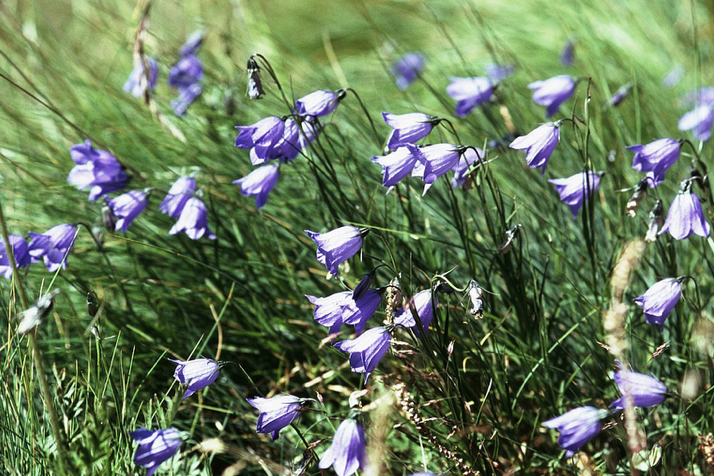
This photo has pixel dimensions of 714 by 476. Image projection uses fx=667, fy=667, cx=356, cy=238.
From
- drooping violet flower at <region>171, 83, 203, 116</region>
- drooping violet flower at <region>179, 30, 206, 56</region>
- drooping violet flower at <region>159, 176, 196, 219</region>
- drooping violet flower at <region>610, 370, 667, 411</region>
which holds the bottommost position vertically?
drooping violet flower at <region>610, 370, 667, 411</region>

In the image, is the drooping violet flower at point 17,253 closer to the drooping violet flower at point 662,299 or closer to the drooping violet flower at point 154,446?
the drooping violet flower at point 154,446

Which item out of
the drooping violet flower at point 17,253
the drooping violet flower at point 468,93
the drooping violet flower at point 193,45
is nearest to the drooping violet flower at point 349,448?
the drooping violet flower at point 17,253

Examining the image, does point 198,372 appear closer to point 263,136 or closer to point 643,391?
point 263,136

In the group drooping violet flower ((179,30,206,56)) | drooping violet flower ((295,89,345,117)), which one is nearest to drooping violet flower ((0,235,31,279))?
drooping violet flower ((295,89,345,117))

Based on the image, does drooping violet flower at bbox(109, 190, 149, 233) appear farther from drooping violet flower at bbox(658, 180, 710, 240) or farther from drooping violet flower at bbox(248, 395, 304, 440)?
drooping violet flower at bbox(658, 180, 710, 240)

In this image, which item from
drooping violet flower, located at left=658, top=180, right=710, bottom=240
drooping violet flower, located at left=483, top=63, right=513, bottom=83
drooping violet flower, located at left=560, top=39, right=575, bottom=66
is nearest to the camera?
drooping violet flower, located at left=658, top=180, right=710, bottom=240

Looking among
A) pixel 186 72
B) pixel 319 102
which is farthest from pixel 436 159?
pixel 186 72

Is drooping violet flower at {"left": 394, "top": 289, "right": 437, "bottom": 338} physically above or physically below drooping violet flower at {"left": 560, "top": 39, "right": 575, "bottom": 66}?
below
